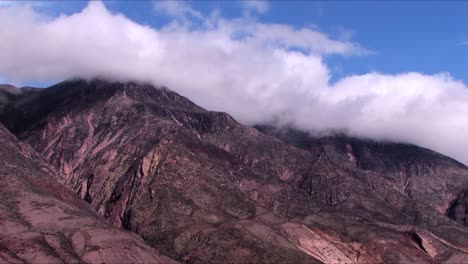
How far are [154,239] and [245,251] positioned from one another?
30260mm

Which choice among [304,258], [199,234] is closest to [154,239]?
[199,234]

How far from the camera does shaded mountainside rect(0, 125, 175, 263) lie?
152 metres

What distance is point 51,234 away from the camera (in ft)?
529

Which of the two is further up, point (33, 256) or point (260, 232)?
point (260, 232)

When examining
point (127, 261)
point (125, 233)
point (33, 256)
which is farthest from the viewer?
point (125, 233)

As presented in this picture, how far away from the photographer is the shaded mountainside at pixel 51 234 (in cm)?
15150

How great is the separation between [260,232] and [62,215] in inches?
2205

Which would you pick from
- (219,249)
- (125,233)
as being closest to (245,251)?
(219,249)

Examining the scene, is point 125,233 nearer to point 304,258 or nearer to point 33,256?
point 33,256

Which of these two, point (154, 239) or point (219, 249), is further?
point (154, 239)

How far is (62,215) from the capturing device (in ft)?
577

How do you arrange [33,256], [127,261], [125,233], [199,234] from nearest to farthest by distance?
1. [33,256]
2. [127,261]
3. [125,233]
4. [199,234]

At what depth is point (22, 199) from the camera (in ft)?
587

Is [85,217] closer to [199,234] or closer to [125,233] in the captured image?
[125,233]
